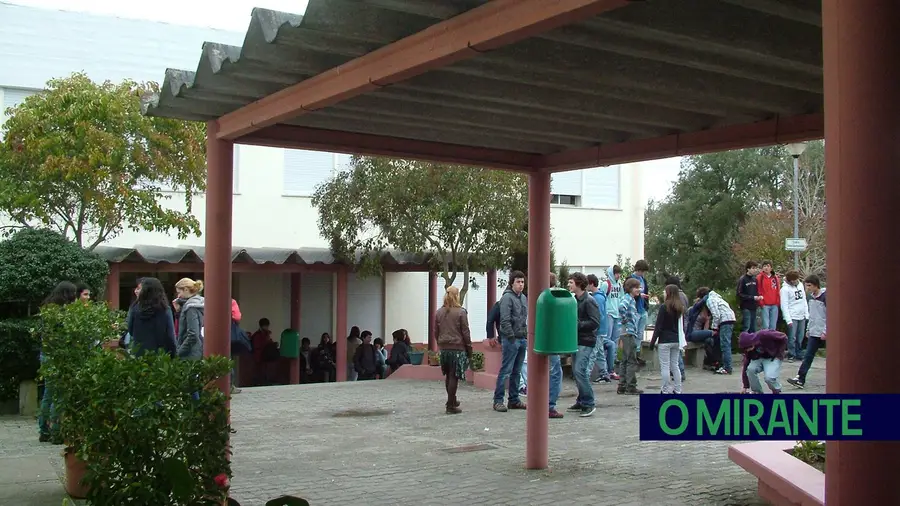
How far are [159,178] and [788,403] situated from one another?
14.9m

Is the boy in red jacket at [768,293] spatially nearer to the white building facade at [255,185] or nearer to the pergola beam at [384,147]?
the white building facade at [255,185]

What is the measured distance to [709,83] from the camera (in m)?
5.60

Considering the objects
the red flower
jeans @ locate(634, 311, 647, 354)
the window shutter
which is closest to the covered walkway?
the red flower

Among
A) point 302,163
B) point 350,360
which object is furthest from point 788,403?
point 302,163

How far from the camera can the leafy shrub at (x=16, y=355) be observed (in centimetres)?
1155

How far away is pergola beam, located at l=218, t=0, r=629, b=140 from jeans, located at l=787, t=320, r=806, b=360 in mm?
13873

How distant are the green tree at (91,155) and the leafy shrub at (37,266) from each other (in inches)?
72.3

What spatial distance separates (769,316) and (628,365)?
500 cm

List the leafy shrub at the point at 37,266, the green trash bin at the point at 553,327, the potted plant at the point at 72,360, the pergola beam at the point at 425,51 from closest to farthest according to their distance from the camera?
the pergola beam at the point at 425,51 → the potted plant at the point at 72,360 → the green trash bin at the point at 553,327 → the leafy shrub at the point at 37,266

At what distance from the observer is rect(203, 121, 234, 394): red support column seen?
21.1 ft

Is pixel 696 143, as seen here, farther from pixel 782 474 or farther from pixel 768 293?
pixel 768 293

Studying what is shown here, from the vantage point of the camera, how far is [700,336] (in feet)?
53.7

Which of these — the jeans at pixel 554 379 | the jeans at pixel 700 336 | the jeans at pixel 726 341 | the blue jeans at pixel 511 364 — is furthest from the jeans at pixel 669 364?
the jeans at pixel 700 336

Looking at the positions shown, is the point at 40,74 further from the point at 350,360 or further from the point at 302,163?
the point at 350,360
